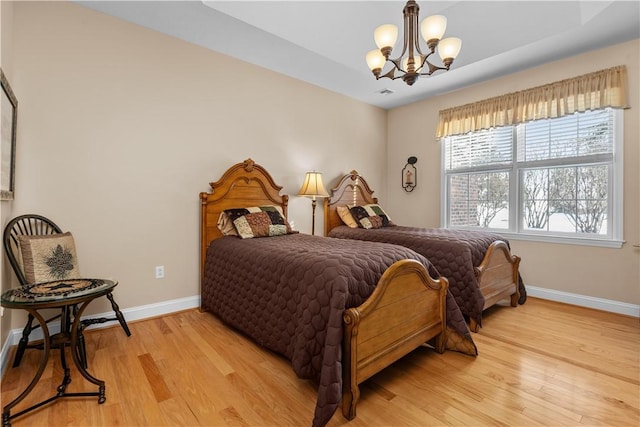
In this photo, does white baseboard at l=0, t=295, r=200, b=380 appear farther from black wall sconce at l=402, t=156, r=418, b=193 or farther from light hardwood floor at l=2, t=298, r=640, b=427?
black wall sconce at l=402, t=156, r=418, b=193

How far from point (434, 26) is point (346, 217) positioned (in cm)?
249

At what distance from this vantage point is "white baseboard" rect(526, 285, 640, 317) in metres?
2.84

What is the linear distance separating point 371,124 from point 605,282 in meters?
3.35

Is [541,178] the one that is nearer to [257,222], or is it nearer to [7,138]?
[257,222]

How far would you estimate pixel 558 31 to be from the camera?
105 inches

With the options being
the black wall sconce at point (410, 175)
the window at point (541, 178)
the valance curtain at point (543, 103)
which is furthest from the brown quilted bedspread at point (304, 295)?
the black wall sconce at point (410, 175)

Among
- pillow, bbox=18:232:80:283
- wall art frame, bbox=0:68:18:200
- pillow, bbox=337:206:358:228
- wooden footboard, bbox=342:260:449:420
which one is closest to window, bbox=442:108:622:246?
pillow, bbox=337:206:358:228

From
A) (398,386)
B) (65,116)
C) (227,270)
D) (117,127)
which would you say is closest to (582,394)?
(398,386)

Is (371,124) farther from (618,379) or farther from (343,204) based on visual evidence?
(618,379)

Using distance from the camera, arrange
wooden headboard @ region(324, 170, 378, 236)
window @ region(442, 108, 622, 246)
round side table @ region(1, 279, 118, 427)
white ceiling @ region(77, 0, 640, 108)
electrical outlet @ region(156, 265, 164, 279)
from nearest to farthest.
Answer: round side table @ region(1, 279, 118, 427) → white ceiling @ region(77, 0, 640, 108) → electrical outlet @ region(156, 265, 164, 279) → window @ region(442, 108, 622, 246) → wooden headboard @ region(324, 170, 378, 236)

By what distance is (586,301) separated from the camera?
3.07 m

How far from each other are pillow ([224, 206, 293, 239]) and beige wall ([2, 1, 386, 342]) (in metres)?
0.44

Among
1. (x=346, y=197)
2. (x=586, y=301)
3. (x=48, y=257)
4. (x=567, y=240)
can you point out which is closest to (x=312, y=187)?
(x=346, y=197)

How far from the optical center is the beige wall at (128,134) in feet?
7.30
